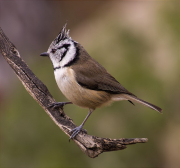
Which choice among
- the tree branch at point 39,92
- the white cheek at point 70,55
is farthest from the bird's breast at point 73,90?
the tree branch at point 39,92

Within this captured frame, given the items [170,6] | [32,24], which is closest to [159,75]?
[170,6]

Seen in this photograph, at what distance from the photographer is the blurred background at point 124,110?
531 centimetres

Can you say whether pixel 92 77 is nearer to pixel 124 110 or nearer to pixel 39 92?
pixel 39 92

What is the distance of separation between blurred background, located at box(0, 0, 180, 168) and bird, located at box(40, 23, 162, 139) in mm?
1354

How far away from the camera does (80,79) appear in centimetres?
384

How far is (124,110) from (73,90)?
2.04 m

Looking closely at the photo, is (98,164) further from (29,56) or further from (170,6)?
(29,56)

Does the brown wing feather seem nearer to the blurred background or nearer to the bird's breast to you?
the bird's breast

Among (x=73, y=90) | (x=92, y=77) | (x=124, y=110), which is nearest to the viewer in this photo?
(x=73, y=90)

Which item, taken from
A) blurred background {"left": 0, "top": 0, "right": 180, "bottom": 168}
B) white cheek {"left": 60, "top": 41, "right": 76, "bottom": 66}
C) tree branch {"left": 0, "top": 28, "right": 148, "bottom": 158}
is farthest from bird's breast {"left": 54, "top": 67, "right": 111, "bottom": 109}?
blurred background {"left": 0, "top": 0, "right": 180, "bottom": 168}

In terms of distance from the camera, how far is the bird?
381 centimetres

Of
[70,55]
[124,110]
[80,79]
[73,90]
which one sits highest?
[70,55]

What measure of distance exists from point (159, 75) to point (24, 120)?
9.86ft

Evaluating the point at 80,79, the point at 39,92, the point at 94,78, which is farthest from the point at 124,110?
the point at 39,92
